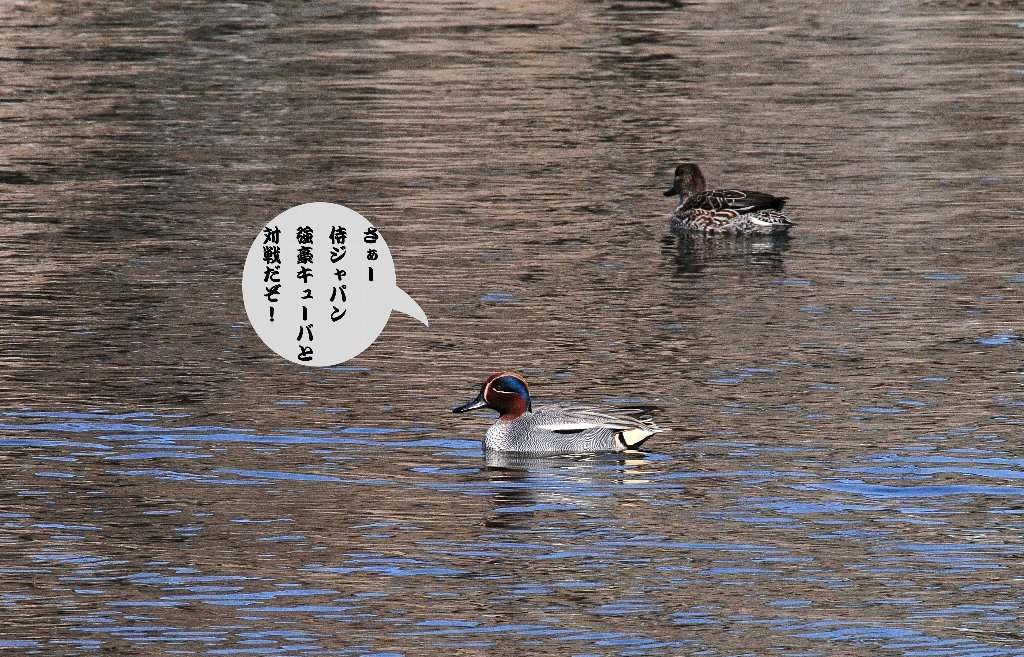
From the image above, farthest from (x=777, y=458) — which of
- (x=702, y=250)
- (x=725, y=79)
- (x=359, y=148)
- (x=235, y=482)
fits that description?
(x=725, y=79)

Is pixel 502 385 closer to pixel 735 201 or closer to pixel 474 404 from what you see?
pixel 474 404

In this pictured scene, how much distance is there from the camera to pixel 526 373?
17.5 meters

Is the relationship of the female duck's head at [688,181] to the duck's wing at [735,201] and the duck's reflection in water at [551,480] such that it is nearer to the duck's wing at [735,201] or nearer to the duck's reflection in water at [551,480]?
the duck's wing at [735,201]

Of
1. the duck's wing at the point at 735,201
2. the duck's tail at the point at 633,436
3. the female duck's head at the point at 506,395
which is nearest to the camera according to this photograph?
the duck's tail at the point at 633,436

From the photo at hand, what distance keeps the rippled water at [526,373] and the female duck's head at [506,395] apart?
412mm

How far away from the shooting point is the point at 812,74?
37562 mm

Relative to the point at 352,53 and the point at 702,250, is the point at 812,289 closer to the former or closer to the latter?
the point at 702,250

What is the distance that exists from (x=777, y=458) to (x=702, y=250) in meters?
9.35

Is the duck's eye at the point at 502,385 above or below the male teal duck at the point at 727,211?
below

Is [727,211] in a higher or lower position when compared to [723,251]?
higher

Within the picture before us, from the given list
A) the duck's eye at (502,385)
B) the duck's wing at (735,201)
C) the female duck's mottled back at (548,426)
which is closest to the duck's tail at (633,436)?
the female duck's mottled back at (548,426)

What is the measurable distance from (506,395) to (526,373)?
1.99 metres

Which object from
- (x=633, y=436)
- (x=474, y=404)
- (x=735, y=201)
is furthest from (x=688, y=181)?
(x=633, y=436)

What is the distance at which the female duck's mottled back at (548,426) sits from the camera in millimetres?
14992
